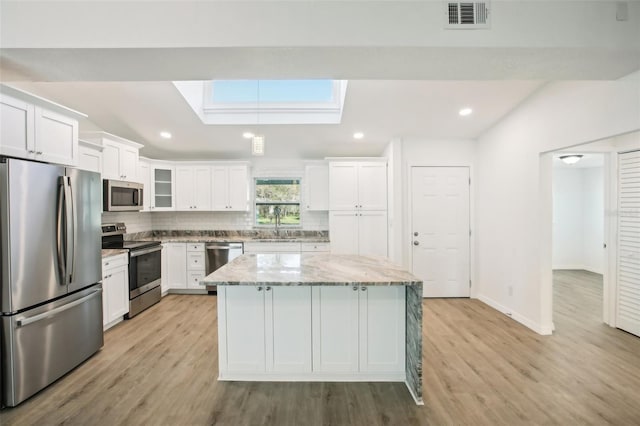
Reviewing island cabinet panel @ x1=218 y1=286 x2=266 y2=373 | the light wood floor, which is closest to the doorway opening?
the light wood floor

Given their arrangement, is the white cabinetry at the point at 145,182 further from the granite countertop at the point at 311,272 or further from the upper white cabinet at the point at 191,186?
the granite countertop at the point at 311,272

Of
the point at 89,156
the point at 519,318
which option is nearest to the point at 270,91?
the point at 89,156

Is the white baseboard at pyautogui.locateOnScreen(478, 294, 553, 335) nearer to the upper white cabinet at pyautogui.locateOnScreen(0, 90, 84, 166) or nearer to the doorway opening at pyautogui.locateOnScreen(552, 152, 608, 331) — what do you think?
the doorway opening at pyautogui.locateOnScreen(552, 152, 608, 331)

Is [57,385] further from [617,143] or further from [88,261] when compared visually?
[617,143]

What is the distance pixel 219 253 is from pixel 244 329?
2644mm

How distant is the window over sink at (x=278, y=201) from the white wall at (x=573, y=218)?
5.79 meters

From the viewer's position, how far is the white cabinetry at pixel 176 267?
479 cm

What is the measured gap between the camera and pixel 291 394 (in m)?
2.22

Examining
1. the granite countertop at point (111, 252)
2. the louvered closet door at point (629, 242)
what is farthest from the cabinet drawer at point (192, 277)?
the louvered closet door at point (629, 242)

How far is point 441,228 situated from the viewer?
4.50m

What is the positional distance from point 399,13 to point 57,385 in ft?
12.7

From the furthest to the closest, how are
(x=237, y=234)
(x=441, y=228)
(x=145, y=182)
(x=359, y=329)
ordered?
(x=237, y=234), (x=145, y=182), (x=441, y=228), (x=359, y=329)

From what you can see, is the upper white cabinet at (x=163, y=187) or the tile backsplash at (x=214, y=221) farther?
the tile backsplash at (x=214, y=221)

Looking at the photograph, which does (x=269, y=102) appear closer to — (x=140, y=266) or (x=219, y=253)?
(x=219, y=253)
